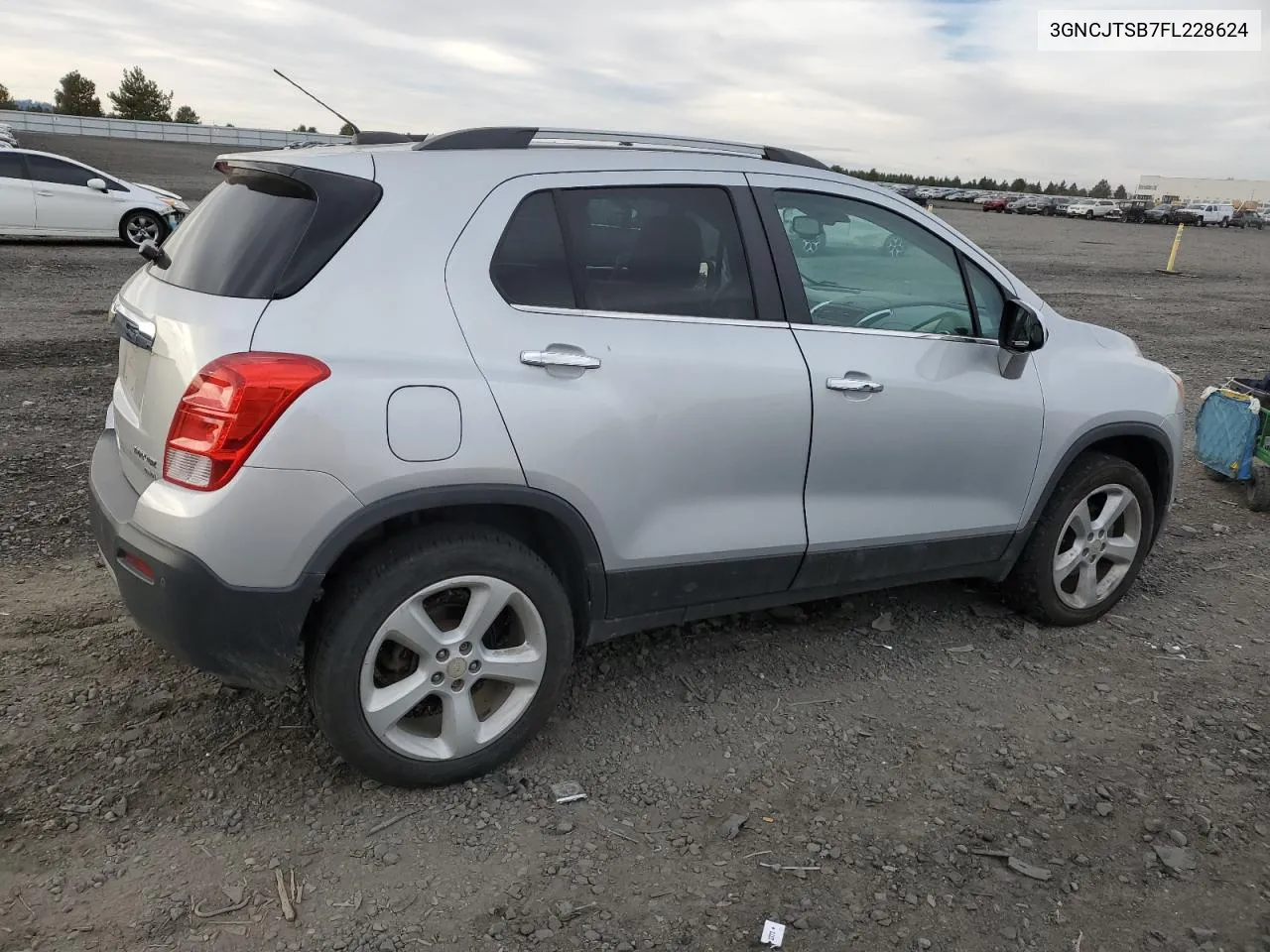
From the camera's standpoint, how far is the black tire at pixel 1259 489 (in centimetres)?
602

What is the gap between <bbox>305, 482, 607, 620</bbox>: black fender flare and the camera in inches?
104

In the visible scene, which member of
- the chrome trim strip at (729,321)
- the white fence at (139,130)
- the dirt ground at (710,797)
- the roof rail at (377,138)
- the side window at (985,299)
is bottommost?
the dirt ground at (710,797)

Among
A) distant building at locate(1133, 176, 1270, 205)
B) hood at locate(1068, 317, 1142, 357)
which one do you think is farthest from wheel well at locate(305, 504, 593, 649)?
distant building at locate(1133, 176, 1270, 205)

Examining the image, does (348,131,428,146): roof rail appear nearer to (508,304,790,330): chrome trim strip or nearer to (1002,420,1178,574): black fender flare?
(508,304,790,330): chrome trim strip

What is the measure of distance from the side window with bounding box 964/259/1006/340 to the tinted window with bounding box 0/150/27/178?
1472 centimetres

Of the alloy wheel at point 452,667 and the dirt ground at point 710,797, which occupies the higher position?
the alloy wheel at point 452,667

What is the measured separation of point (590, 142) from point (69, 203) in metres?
14.2

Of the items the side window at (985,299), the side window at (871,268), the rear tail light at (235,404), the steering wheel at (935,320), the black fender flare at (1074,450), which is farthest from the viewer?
the black fender flare at (1074,450)

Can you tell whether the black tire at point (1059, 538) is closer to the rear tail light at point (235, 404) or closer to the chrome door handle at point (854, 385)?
the chrome door handle at point (854, 385)

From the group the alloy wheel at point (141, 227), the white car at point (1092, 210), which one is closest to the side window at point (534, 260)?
the alloy wheel at point (141, 227)

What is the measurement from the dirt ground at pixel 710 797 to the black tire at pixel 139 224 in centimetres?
1203

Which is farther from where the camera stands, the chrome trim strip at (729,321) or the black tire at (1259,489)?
the black tire at (1259,489)

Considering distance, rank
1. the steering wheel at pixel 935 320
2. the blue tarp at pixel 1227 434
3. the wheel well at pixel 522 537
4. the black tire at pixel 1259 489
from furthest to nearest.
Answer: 1. the blue tarp at pixel 1227 434
2. the black tire at pixel 1259 489
3. the steering wheel at pixel 935 320
4. the wheel well at pixel 522 537

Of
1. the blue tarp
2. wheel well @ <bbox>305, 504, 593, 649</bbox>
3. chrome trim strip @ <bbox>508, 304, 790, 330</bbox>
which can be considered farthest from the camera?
the blue tarp
